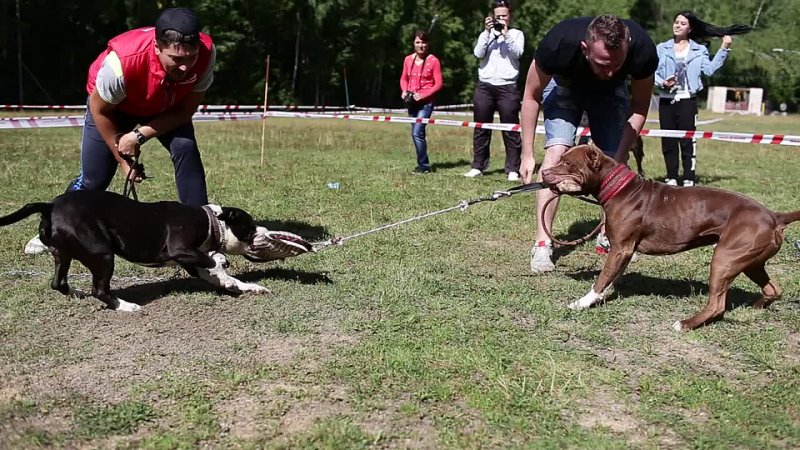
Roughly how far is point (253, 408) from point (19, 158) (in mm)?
9958

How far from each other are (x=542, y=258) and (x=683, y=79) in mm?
5321

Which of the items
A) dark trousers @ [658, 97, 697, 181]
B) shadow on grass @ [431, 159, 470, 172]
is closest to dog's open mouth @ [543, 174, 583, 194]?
dark trousers @ [658, 97, 697, 181]

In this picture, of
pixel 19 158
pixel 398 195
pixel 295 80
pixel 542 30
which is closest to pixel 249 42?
pixel 295 80

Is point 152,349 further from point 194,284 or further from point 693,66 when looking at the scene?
point 693,66

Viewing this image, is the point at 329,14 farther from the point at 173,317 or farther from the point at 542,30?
the point at 173,317

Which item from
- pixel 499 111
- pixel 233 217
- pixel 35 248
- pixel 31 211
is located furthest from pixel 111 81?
pixel 499 111

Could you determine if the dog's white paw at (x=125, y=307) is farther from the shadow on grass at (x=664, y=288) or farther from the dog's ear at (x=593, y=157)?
the shadow on grass at (x=664, y=288)

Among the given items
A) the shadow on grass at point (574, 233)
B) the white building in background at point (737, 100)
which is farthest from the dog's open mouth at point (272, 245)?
the white building in background at point (737, 100)

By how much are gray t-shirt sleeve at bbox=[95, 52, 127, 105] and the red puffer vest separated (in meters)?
0.03

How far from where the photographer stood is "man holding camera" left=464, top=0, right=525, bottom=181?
1071cm

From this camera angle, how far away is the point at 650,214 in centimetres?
463

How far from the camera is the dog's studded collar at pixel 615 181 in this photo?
468 centimetres

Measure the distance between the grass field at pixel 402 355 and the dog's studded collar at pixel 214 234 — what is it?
12.8 inches

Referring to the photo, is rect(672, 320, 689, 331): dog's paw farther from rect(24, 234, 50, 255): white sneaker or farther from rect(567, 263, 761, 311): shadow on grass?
rect(24, 234, 50, 255): white sneaker
